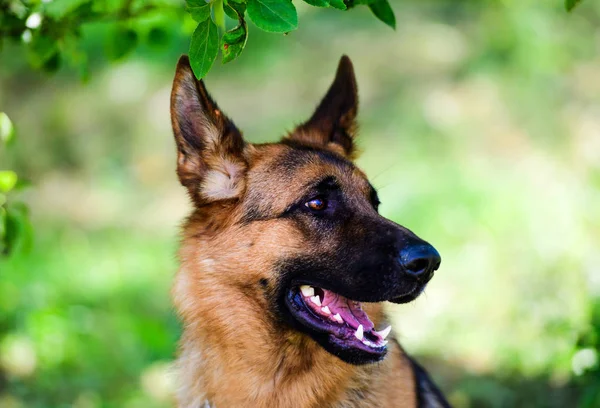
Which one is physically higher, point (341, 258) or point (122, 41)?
point (122, 41)

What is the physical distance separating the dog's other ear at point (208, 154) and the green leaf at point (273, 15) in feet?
3.41

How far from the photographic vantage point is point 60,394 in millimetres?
6031

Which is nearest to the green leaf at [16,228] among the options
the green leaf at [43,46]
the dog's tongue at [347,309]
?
the green leaf at [43,46]

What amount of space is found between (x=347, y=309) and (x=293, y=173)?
28.9 inches

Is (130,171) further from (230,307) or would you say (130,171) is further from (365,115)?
(230,307)

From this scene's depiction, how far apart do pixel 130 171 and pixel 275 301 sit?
7.50 m

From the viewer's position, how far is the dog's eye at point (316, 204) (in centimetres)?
365

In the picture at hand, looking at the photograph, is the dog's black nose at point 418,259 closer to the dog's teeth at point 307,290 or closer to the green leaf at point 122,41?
the dog's teeth at point 307,290

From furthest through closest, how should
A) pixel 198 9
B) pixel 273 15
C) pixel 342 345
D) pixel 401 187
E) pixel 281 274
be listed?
pixel 401 187 < pixel 281 274 < pixel 342 345 < pixel 198 9 < pixel 273 15

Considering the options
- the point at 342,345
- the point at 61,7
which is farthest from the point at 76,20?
the point at 342,345

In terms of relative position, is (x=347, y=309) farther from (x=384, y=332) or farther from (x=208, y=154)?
(x=208, y=154)

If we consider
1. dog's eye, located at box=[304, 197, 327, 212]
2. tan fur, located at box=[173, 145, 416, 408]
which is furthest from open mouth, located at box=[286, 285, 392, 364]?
dog's eye, located at box=[304, 197, 327, 212]

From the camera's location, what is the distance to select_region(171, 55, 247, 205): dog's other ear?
368 cm

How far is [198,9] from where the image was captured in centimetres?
276
